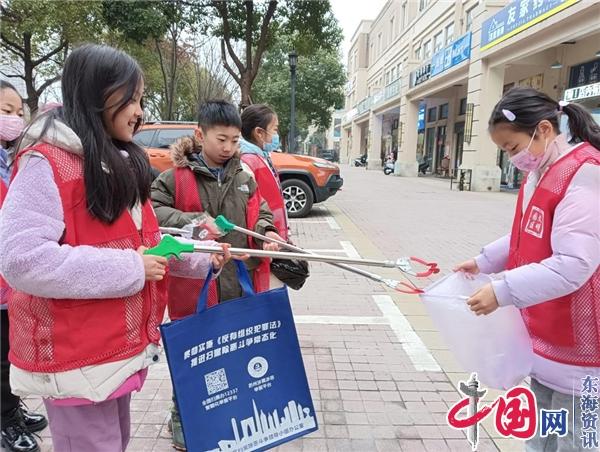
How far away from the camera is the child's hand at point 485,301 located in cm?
159

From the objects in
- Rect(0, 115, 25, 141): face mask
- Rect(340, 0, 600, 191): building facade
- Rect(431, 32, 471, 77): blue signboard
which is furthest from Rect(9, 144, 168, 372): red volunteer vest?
Rect(431, 32, 471, 77): blue signboard

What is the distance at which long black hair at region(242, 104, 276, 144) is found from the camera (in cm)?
294

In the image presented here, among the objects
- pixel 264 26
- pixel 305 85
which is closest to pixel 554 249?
pixel 264 26

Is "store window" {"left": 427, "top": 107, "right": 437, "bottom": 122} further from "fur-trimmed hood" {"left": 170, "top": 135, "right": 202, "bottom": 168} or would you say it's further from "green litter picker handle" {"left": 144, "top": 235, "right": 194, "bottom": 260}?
"green litter picker handle" {"left": 144, "top": 235, "right": 194, "bottom": 260}

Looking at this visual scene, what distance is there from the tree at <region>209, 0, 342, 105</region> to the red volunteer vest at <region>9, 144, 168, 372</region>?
11641 millimetres

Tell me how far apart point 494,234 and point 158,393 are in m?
7.09

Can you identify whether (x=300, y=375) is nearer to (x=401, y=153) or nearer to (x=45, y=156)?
(x=45, y=156)

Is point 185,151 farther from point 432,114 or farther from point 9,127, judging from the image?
point 432,114

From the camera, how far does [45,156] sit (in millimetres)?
1258

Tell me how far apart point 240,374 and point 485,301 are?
0.88 meters

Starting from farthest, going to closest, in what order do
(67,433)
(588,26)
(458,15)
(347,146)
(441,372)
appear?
(347,146), (458,15), (588,26), (441,372), (67,433)

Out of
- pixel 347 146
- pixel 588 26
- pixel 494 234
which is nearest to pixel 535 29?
pixel 588 26

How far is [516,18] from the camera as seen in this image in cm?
1337

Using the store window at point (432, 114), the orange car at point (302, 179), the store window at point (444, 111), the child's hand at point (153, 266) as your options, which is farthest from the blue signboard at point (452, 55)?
the child's hand at point (153, 266)
